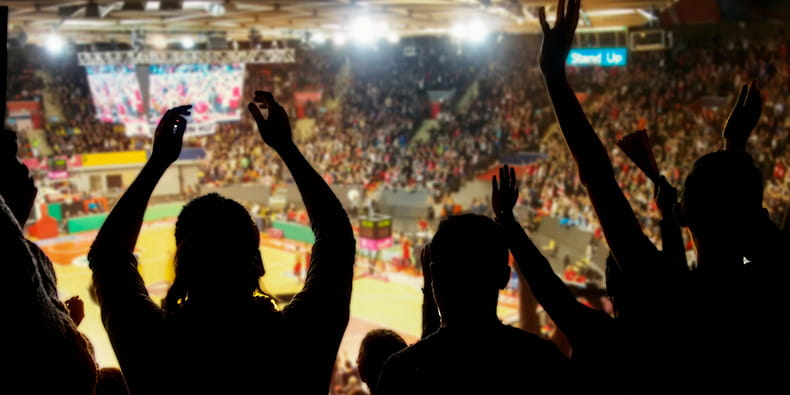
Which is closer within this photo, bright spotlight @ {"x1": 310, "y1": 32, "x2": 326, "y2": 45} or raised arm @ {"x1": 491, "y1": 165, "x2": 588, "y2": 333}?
raised arm @ {"x1": 491, "y1": 165, "x2": 588, "y2": 333}

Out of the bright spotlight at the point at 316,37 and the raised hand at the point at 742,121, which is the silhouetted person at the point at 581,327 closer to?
the raised hand at the point at 742,121

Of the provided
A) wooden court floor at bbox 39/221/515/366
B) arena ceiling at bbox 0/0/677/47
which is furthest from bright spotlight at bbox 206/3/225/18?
wooden court floor at bbox 39/221/515/366

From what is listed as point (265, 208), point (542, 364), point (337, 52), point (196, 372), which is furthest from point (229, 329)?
point (337, 52)

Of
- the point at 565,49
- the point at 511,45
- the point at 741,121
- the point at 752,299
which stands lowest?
the point at 752,299

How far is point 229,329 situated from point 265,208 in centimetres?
2617

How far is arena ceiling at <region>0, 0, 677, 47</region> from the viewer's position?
13.3 m

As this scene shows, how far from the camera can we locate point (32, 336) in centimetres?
117

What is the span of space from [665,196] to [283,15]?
15.3 meters

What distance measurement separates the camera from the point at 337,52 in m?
40.3

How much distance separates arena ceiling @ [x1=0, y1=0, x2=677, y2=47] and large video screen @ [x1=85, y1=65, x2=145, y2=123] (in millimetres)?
1209

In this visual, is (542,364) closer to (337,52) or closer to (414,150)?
(414,150)

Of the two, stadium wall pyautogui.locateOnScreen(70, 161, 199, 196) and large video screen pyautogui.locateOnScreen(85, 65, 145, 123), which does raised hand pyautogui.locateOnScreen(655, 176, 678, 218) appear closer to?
large video screen pyautogui.locateOnScreen(85, 65, 145, 123)

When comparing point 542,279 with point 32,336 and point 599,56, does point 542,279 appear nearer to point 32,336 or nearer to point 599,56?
point 32,336

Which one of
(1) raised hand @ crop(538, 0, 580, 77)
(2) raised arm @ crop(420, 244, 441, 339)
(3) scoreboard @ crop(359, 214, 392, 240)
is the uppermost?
(1) raised hand @ crop(538, 0, 580, 77)
